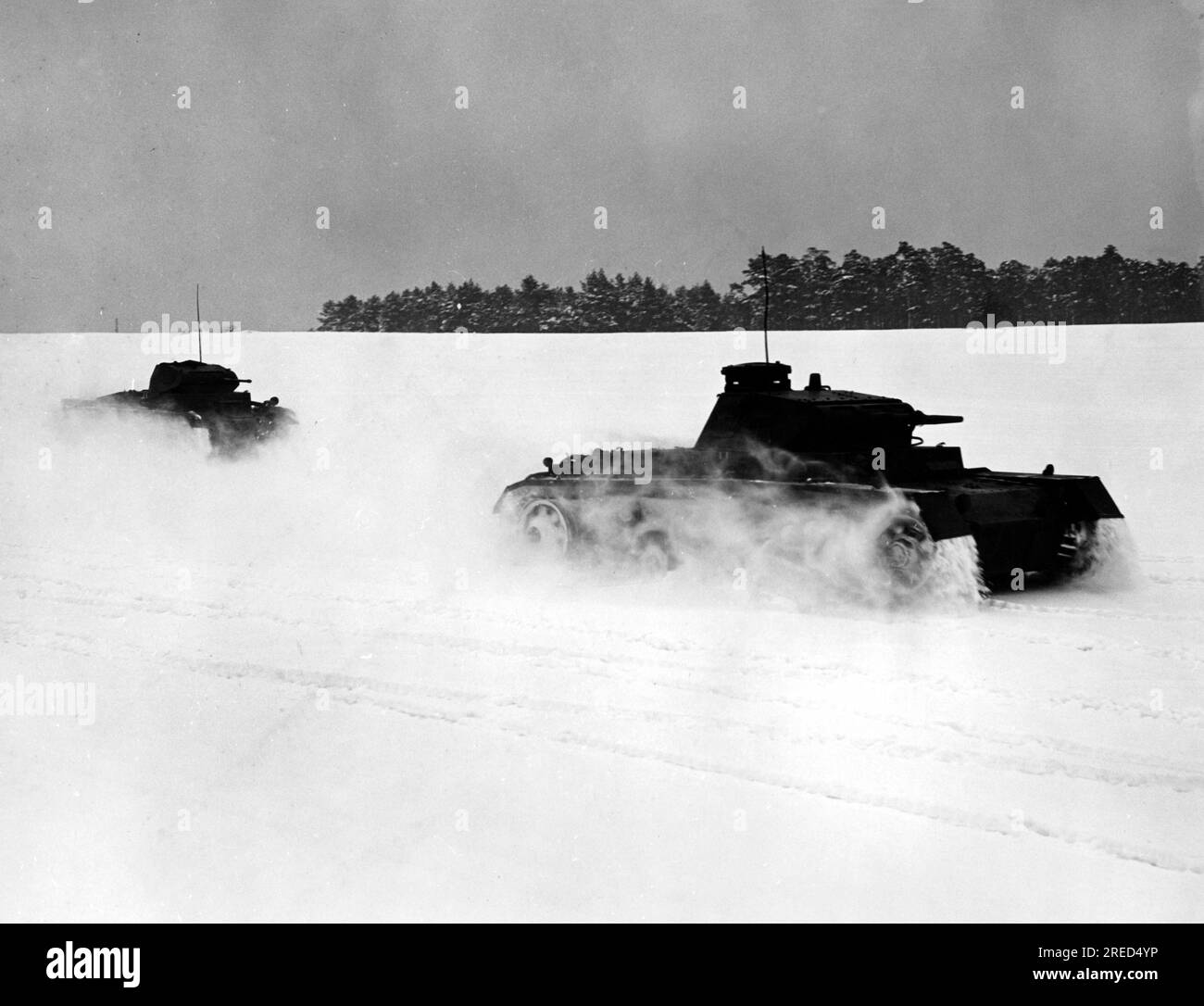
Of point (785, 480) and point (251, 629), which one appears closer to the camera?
point (251, 629)

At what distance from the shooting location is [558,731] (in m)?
6.27

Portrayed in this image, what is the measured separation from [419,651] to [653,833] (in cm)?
304

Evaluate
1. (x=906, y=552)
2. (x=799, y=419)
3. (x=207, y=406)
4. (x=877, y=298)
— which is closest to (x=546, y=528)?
(x=799, y=419)

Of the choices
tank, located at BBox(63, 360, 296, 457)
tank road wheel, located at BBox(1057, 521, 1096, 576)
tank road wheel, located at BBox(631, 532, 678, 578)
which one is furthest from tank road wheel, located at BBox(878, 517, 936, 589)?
tank, located at BBox(63, 360, 296, 457)

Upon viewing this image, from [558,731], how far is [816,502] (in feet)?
12.1

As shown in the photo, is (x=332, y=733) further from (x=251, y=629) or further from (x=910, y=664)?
(x=910, y=664)

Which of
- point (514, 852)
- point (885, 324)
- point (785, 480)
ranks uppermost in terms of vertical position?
point (885, 324)

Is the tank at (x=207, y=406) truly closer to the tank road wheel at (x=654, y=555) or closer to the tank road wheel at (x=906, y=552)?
the tank road wheel at (x=654, y=555)

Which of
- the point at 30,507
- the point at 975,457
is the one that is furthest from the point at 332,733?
the point at 975,457

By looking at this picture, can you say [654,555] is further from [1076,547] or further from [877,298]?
[877,298]

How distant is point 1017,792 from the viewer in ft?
17.9

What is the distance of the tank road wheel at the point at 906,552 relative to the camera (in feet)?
28.9

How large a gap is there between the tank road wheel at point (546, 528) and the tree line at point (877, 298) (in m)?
12.6

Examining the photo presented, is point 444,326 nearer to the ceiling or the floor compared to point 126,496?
nearer to the ceiling
